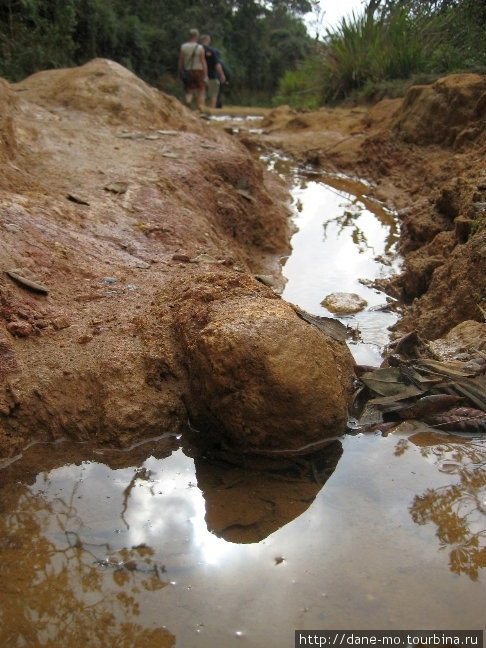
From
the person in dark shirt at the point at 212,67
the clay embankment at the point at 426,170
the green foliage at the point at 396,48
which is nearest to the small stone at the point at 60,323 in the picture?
the clay embankment at the point at 426,170

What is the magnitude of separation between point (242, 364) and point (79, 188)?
2.64 meters

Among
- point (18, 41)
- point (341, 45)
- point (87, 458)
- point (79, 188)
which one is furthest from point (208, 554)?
point (341, 45)

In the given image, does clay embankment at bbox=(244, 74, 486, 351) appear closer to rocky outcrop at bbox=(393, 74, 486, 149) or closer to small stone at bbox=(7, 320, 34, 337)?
rocky outcrop at bbox=(393, 74, 486, 149)

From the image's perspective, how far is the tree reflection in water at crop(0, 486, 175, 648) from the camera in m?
1.90

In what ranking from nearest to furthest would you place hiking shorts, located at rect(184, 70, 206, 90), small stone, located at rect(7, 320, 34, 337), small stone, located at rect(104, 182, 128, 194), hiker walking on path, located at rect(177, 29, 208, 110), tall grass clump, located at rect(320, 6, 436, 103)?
small stone, located at rect(7, 320, 34, 337), small stone, located at rect(104, 182, 128, 194), tall grass clump, located at rect(320, 6, 436, 103), hiker walking on path, located at rect(177, 29, 208, 110), hiking shorts, located at rect(184, 70, 206, 90)

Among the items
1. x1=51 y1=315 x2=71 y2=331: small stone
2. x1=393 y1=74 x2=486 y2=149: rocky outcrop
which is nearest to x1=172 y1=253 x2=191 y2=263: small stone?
x1=51 y1=315 x2=71 y2=331: small stone

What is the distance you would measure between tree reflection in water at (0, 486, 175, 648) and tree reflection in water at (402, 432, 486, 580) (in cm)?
94

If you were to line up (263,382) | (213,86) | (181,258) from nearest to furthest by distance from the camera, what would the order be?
(263,382) → (181,258) → (213,86)

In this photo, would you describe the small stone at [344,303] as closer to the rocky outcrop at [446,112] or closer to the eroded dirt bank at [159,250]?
the eroded dirt bank at [159,250]

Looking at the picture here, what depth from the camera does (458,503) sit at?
2.42 m

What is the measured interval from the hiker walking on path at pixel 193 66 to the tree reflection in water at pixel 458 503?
34.9ft

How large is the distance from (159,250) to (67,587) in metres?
2.62

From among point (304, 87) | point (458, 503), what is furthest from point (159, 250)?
point (304, 87)

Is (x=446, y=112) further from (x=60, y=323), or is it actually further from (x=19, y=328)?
(x=19, y=328)
